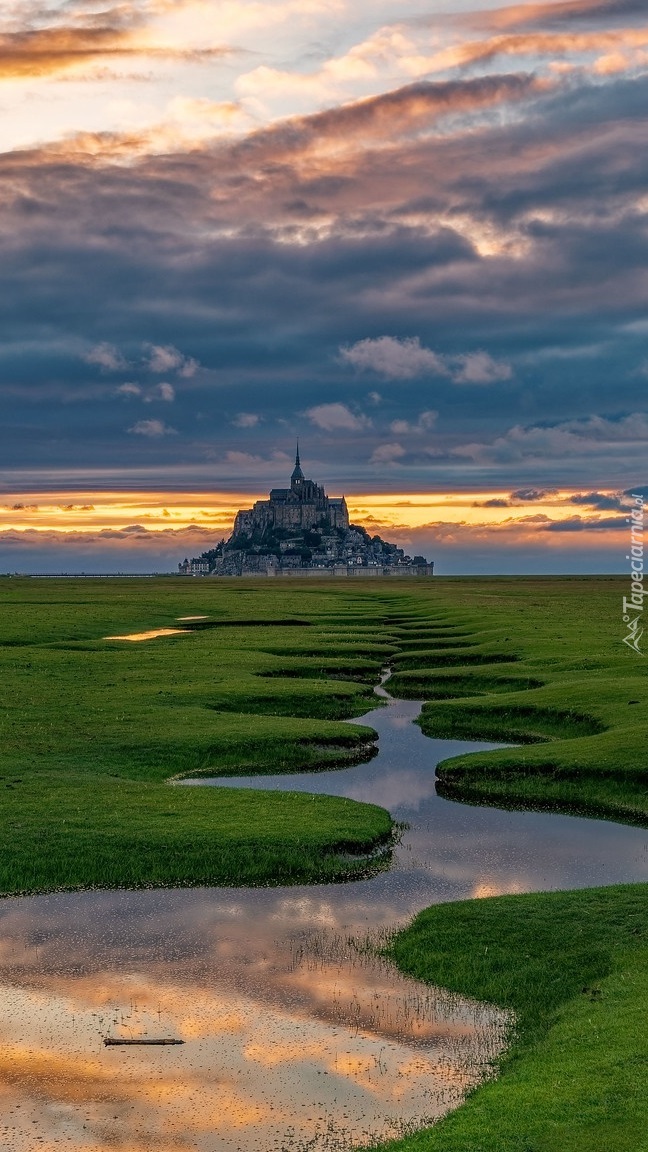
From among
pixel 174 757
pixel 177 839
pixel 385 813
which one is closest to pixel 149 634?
pixel 174 757

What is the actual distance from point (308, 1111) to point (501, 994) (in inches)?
206

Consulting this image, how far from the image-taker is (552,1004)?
17.9m

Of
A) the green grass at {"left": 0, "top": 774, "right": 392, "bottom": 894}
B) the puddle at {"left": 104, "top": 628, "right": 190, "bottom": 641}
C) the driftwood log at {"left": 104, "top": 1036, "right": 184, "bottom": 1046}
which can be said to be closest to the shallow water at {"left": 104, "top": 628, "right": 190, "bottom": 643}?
the puddle at {"left": 104, "top": 628, "right": 190, "bottom": 641}

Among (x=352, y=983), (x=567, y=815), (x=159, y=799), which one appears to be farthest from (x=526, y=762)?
(x=352, y=983)

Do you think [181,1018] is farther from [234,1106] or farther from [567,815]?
[567,815]

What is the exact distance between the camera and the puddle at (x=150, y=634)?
82.9 meters

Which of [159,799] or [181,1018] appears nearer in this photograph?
[181,1018]

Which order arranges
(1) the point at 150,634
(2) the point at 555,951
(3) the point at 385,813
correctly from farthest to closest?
(1) the point at 150,634 → (3) the point at 385,813 → (2) the point at 555,951

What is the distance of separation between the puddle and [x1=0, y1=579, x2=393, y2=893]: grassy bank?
22.5 ft

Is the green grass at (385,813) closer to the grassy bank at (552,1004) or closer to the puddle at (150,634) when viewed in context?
the grassy bank at (552,1004)

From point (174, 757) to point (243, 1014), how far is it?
19825 mm

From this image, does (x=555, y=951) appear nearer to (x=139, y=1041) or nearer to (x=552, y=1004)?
(x=552, y=1004)

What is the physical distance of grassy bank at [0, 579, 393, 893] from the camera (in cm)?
2534

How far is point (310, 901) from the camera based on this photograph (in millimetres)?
23469
